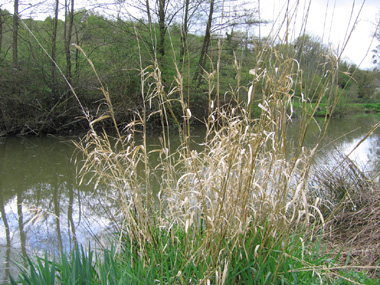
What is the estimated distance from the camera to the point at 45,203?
14.4ft

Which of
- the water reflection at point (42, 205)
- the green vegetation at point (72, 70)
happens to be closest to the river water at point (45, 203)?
the water reflection at point (42, 205)

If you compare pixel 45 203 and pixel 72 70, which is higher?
pixel 72 70

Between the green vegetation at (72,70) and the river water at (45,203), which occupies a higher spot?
the green vegetation at (72,70)

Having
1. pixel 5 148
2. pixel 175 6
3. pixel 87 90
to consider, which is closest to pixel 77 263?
pixel 5 148

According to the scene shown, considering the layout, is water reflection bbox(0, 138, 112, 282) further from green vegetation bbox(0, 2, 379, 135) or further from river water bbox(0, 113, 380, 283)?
green vegetation bbox(0, 2, 379, 135)

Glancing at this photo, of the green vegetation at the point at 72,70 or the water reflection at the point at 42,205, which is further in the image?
the green vegetation at the point at 72,70

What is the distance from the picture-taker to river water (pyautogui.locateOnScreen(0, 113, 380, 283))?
118 inches

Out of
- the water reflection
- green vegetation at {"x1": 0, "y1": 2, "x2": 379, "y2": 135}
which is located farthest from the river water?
green vegetation at {"x1": 0, "y1": 2, "x2": 379, "y2": 135}

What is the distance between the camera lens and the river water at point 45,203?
2.99 meters

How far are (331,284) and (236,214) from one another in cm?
65

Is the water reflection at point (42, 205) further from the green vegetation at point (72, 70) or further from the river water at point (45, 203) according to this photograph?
the green vegetation at point (72, 70)

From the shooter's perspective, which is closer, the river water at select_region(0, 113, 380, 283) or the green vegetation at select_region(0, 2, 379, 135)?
the river water at select_region(0, 113, 380, 283)

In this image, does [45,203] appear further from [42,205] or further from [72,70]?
[72,70]

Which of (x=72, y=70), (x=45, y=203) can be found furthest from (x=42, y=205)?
(x=72, y=70)
